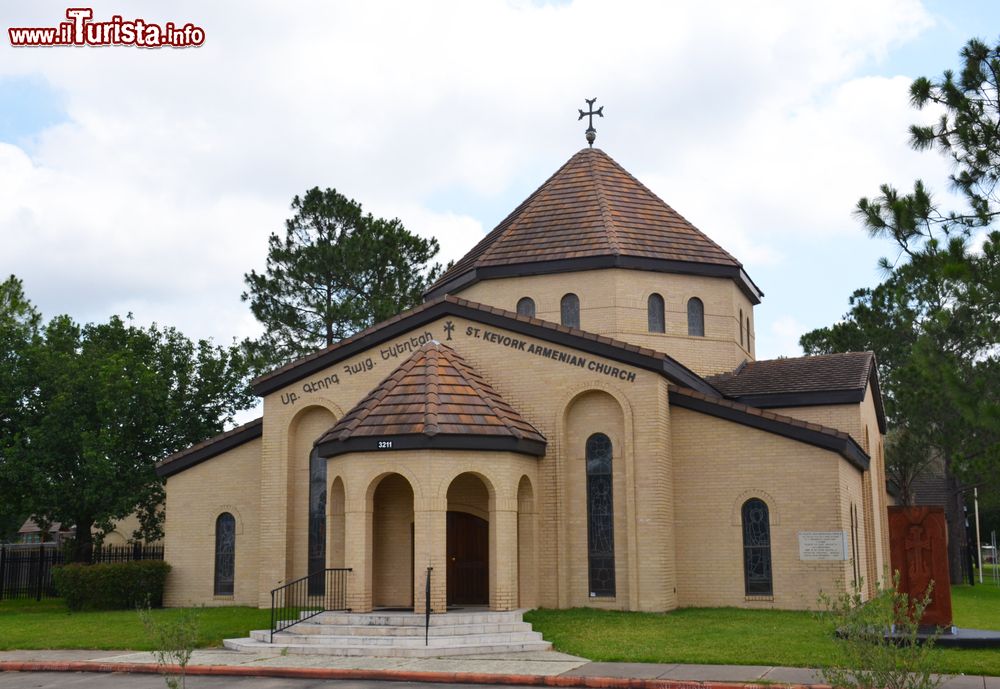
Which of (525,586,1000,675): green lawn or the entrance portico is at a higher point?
the entrance portico

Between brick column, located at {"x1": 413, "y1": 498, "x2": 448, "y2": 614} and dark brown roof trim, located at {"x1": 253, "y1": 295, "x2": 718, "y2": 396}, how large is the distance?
488 cm

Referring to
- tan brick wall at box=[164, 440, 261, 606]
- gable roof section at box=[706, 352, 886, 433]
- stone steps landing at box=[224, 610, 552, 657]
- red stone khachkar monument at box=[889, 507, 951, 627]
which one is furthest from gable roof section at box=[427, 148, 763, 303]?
red stone khachkar monument at box=[889, 507, 951, 627]

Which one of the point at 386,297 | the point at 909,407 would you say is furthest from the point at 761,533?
the point at 386,297

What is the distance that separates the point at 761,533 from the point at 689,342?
20.7 feet

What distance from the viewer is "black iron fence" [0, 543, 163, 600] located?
31.6m

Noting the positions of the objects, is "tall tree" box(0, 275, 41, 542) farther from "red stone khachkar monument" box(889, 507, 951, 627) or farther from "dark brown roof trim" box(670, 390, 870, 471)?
"red stone khachkar monument" box(889, 507, 951, 627)

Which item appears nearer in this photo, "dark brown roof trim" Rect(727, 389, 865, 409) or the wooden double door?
the wooden double door

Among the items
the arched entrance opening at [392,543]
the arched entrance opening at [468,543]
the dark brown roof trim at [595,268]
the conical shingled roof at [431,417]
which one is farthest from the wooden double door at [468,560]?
the dark brown roof trim at [595,268]

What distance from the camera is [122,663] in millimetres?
16891

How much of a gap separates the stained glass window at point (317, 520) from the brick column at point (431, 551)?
15.7ft

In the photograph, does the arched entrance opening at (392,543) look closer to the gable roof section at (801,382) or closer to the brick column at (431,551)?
the brick column at (431,551)

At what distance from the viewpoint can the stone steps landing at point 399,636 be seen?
17.4 m

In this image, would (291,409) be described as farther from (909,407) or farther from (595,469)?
(909,407)

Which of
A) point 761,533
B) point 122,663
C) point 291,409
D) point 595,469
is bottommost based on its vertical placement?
point 122,663
